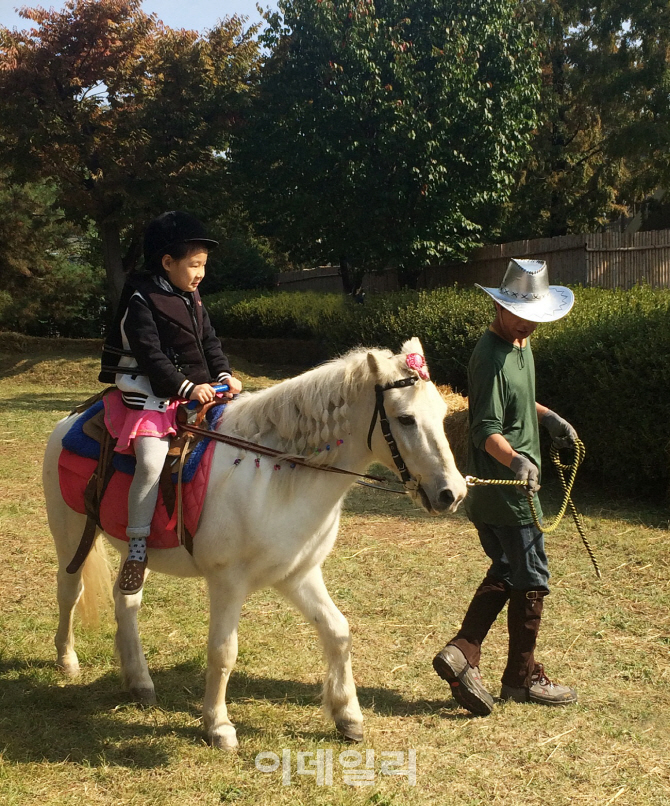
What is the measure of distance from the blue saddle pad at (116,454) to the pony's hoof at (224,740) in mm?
1198

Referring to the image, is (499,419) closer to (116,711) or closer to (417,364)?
(417,364)

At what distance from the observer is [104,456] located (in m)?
4.03

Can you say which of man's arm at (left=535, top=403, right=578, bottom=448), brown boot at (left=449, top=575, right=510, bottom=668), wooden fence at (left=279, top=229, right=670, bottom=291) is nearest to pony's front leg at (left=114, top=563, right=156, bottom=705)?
brown boot at (left=449, top=575, right=510, bottom=668)

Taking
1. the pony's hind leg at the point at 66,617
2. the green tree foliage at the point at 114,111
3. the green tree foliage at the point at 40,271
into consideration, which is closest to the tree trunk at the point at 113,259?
the green tree foliage at the point at 114,111

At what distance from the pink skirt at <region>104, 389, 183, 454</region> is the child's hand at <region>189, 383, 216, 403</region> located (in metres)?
0.20

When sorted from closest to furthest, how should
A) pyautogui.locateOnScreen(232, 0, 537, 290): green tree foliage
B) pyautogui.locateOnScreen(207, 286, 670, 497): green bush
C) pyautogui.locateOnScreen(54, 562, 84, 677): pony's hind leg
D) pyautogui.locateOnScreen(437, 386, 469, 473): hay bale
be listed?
pyautogui.locateOnScreen(54, 562, 84, 677): pony's hind leg
pyautogui.locateOnScreen(207, 286, 670, 497): green bush
pyautogui.locateOnScreen(437, 386, 469, 473): hay bale
pyautogui.locateOnScreen(232, 0, 537, 290): green tree foliage

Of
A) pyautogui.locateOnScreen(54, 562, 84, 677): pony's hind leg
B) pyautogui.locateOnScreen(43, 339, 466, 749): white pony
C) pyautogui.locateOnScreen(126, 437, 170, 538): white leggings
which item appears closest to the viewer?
pyautogui.locateOnScreen(43, 339, 466, 749): white pony

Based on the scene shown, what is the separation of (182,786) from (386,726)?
1.07m

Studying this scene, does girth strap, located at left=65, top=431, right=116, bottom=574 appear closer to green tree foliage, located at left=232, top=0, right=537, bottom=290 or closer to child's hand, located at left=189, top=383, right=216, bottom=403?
child's hand, located at left=189, top=383, right=216, bottom=403

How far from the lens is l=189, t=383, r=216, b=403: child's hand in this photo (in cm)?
374

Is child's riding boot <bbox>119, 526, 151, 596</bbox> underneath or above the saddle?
underneath

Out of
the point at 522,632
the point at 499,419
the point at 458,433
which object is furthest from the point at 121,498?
the point at 458,433

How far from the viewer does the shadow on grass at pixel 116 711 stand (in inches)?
145

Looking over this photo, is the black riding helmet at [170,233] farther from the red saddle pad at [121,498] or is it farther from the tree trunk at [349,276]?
the tree trunk at [349,276]
